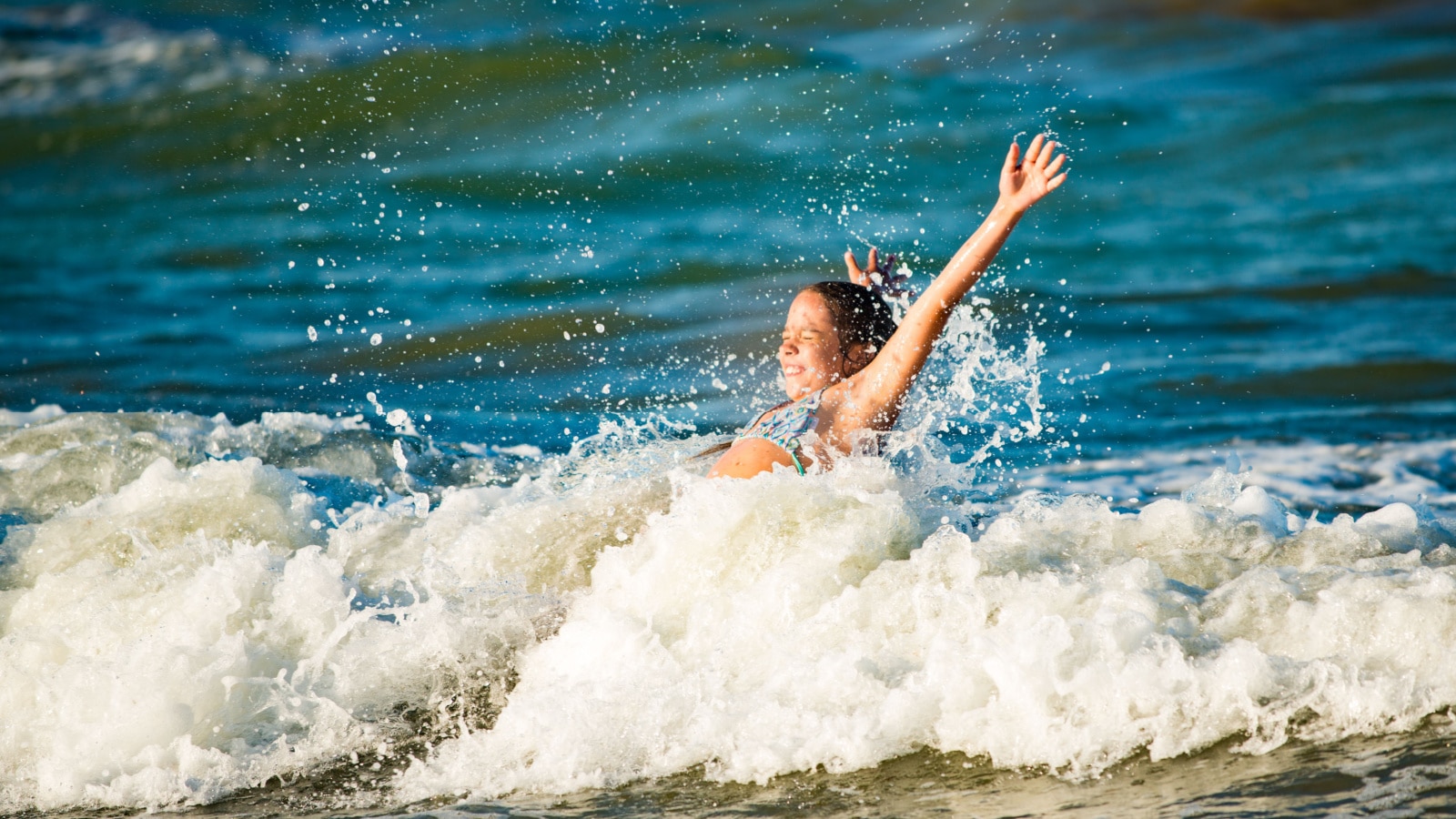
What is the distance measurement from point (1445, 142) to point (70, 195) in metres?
17.7

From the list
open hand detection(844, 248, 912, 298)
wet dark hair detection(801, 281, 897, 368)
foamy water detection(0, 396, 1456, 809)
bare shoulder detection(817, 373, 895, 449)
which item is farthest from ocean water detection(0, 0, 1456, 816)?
open hand detection(844, 248, 912, 298)

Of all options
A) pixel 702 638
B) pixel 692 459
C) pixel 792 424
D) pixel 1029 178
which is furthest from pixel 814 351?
pixel 702 638

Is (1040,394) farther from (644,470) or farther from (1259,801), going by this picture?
(1259,801)

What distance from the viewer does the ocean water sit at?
3.75m

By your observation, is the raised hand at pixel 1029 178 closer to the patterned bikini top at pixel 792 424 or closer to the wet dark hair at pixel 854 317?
the wet dark hair at pixel 854 317

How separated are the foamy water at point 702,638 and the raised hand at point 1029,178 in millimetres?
1063

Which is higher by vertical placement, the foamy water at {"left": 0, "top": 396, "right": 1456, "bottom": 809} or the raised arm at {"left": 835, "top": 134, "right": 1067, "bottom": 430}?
the raised arm at {"left": 835, "top": 134, "right": 1067, "bottom": 430}

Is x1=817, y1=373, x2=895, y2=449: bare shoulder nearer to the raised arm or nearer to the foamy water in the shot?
the raised arm

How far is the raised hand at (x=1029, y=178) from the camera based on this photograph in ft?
14.4

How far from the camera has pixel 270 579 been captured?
15.2 feet

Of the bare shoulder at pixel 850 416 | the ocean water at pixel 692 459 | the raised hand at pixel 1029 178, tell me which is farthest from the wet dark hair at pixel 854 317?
the raised hand at pixel 1029 178

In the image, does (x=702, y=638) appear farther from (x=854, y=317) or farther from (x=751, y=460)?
(x=854, y=317)

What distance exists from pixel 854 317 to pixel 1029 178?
→ 1.05 metres

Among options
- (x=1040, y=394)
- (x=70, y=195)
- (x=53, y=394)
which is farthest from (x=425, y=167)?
(x=1040, y=394)
